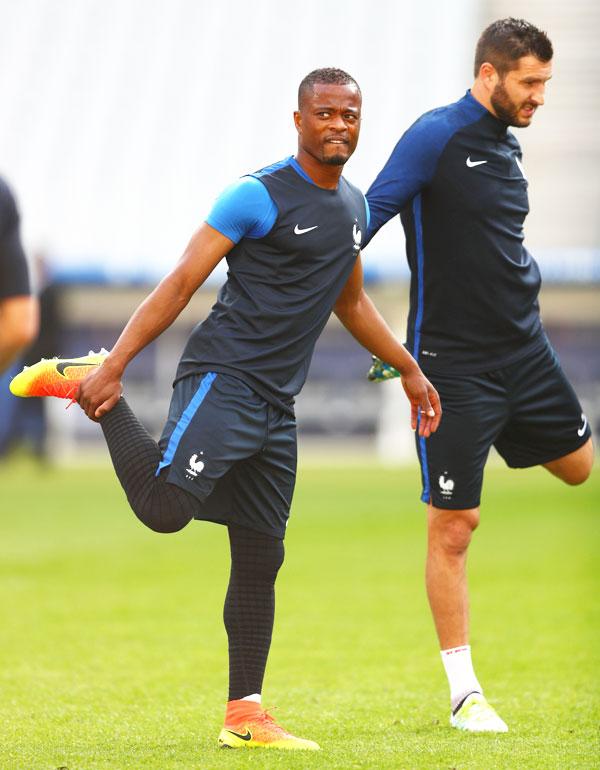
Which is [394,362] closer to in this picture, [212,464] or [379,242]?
[212,464]

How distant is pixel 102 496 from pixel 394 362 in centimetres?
1205

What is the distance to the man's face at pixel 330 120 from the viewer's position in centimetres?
462

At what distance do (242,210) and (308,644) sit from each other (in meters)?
3.36

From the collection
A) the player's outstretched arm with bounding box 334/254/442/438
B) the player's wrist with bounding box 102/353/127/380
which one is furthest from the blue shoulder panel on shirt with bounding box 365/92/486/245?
the player's wrist with bounding box 102/353/127/380

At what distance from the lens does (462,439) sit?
17.8 feet

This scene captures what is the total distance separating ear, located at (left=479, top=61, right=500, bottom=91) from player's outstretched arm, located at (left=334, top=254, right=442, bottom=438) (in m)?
0.92

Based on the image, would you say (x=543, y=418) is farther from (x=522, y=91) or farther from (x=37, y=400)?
(x=37, y=400)

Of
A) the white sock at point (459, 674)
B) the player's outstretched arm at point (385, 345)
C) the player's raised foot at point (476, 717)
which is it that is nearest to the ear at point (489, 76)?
the player's outstretched arm at point (385, 345)

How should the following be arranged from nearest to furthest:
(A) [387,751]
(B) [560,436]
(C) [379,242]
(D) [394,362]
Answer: (A) [387,751], (D) [394,362], (B) [560,436], (C) [379,242]

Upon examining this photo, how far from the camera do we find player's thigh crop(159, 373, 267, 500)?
15.3ft

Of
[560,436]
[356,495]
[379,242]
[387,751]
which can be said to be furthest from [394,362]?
[379,242]

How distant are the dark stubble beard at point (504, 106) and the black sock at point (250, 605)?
1826 millimetres

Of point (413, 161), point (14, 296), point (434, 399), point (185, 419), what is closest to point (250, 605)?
point (185, 419)

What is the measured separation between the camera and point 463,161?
5383mm
